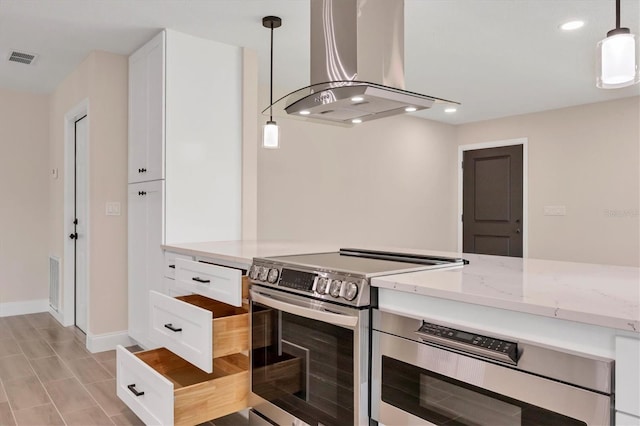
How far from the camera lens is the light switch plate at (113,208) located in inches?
140

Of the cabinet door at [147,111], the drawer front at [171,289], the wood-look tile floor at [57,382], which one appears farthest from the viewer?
the cabinet door at [147,111]

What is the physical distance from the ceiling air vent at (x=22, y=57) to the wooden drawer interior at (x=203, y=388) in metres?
2.78

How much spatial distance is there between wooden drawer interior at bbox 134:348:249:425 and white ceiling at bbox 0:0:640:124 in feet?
6.93

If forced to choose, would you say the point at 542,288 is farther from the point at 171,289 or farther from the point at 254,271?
the point at 171,289

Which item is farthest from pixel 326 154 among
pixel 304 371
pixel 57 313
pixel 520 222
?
pixel 304 371

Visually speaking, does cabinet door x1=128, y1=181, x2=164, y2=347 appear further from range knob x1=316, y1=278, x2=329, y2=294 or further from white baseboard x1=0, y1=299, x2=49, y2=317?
white baseboard x1=0, y1=299, x2=49, y2=317

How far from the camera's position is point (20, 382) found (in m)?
2.86

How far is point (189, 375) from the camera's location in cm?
241

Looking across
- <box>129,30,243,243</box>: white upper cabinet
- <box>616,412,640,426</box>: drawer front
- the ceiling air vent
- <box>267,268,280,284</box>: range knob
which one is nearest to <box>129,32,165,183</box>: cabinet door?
<box>129,30,243,243</box>: white upper cabinet

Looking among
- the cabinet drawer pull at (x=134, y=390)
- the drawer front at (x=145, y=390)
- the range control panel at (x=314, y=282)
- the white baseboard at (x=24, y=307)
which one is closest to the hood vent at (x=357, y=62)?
the range control panel at (x=314, y=282)

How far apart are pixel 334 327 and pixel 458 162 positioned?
5.53m

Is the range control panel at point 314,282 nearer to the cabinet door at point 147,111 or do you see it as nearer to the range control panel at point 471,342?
the range control panel at point 471,342

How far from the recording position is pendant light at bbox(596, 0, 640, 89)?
61.2 inches

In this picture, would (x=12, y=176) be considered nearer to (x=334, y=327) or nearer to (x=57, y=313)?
(x=57, y=313)
